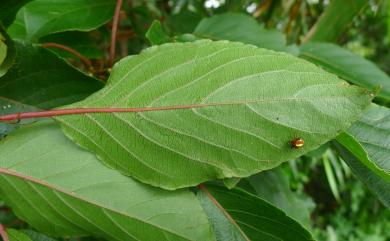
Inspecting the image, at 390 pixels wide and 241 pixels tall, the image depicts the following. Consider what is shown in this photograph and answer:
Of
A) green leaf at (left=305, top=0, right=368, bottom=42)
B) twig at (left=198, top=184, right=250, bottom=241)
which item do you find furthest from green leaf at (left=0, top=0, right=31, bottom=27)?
green leaf at (left=305, top=0, right=368, bottom=42)

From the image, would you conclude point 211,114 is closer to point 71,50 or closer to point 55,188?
point 55,188

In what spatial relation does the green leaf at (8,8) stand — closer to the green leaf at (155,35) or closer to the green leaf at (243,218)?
the green leaf at (155,35)

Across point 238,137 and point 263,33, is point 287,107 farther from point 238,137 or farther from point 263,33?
point 263,33

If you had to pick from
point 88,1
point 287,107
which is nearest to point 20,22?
point 88,1

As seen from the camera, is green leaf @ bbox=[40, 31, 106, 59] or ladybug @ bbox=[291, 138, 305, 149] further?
green leaf @ bbox=[40, 31, 106, 59]

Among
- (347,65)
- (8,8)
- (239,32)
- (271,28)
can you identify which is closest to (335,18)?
(271,28)

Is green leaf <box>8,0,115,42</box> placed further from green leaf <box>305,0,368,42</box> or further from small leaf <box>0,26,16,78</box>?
green leaf <box>305,0,368,42</box>
